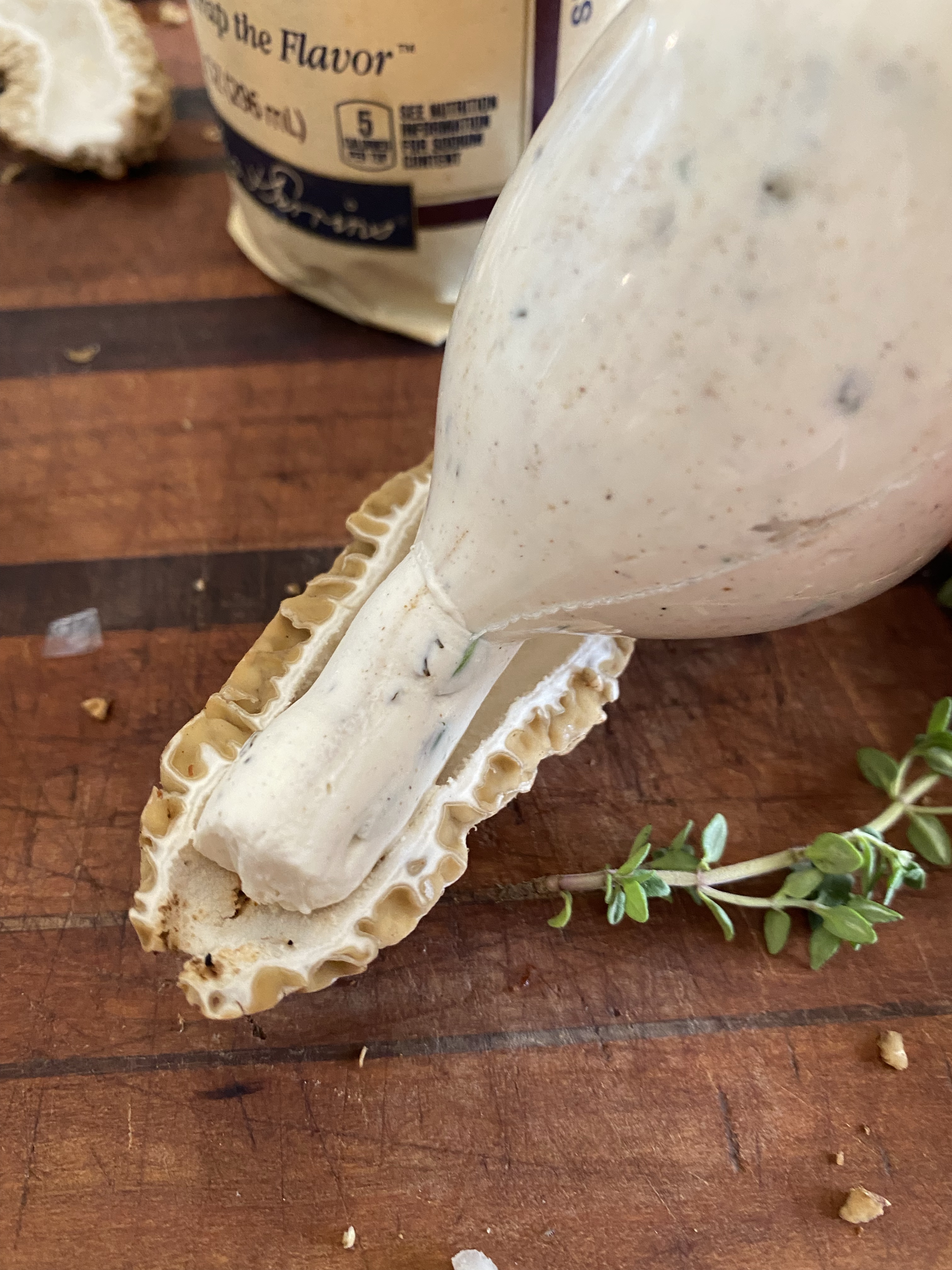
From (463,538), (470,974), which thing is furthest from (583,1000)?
(463,538)

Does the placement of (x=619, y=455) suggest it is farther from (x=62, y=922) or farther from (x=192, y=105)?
(x=192, y=105)

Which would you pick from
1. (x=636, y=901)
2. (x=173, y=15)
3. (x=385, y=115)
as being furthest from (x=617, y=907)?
(x=173, y=15)

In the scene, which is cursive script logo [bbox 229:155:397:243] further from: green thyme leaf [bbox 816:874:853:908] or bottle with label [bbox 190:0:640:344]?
green thyme leaf [bbox 816:874:853:908]

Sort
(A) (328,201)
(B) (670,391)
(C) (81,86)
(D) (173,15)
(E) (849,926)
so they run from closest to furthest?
(B) (670,391)
(E) (849,926)
(A) (328,201)
(C) (81,86)
(D) (173,15)

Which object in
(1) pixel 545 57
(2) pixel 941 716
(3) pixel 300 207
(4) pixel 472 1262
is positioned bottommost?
(4) pixel 472 1262

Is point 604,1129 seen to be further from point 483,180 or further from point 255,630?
point 483,180

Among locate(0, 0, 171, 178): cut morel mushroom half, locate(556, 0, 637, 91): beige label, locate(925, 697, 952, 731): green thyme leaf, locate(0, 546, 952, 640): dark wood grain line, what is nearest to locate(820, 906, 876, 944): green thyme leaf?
locate(925, 697, 952, 731): green thyme leaf
